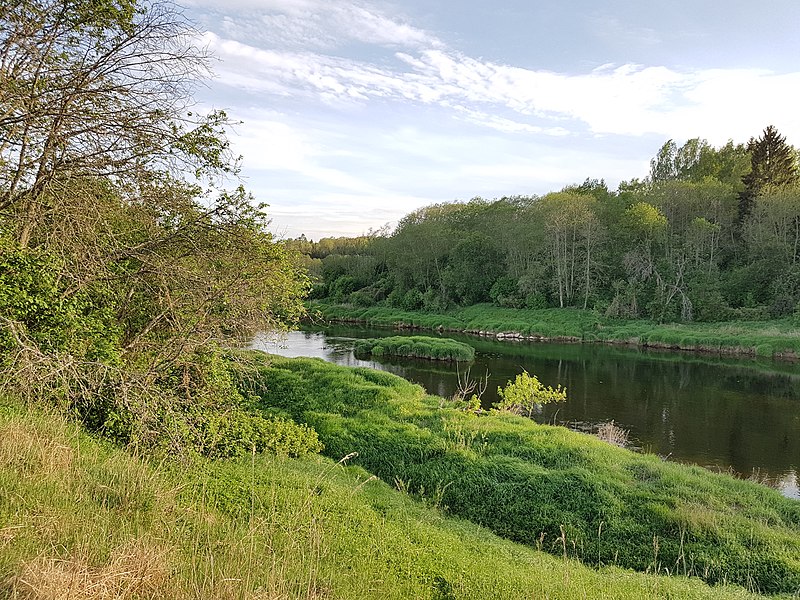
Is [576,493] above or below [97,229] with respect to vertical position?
below

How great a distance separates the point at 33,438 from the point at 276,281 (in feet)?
27.8

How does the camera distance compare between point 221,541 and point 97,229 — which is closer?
point 221,541

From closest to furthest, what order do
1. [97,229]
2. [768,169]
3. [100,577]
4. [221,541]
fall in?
[100,577], [221,541], [97,229], [768,169]

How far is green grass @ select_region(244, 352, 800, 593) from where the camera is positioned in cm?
845

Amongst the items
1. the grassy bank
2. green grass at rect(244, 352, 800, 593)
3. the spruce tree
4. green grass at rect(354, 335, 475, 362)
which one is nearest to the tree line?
green grass at rect(244, 352, 800, 593)

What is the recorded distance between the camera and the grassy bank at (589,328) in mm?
38375

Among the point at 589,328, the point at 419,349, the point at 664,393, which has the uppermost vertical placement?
the point at 589,328

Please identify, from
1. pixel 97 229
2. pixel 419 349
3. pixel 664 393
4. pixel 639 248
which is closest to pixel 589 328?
pixel 639 248

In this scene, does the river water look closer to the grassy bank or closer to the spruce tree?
the grassy bank

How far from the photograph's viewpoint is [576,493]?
33.3 feet

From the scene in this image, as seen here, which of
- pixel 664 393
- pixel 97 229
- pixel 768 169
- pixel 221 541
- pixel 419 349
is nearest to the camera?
pixel 221 541

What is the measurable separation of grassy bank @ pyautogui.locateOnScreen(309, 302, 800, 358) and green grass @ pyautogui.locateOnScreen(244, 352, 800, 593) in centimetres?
2618

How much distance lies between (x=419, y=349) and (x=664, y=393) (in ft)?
53.8

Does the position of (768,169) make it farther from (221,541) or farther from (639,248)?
(221,541)
